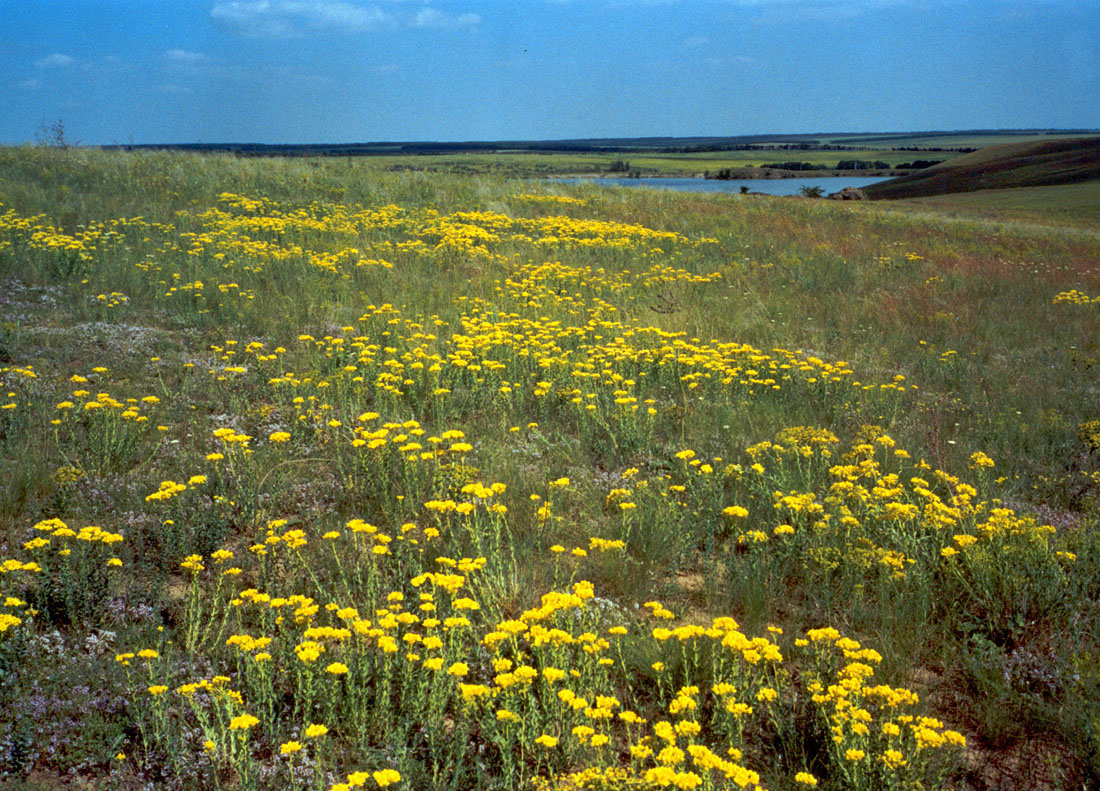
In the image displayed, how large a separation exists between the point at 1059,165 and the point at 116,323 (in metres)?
Result: 77.8

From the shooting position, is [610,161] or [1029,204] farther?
[610,161]

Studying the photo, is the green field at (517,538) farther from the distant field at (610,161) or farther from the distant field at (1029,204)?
the distant field at (610,161)

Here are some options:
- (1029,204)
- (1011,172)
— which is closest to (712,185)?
(1029,204)

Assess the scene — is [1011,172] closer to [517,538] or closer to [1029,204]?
[1029,204]

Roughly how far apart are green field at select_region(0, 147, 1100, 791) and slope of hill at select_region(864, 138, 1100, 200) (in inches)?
2377

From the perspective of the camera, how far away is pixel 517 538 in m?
4.52

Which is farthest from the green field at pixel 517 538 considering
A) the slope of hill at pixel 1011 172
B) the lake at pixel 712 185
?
the slope of hill at pixel 1011 172

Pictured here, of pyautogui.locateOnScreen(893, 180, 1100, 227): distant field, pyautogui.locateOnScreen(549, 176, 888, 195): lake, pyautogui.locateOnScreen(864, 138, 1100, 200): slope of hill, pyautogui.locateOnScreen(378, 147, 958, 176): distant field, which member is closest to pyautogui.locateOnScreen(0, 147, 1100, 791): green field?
pyautogui.locateOnScreen(549, 176, 888, 195): lake

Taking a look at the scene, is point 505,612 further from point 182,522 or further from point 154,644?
point 182,522

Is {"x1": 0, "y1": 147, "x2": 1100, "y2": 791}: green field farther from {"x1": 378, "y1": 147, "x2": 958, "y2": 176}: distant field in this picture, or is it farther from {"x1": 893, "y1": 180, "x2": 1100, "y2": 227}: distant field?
{"x1": 378, "y1": 147, "x2": 958, "y2": 176}: distant field

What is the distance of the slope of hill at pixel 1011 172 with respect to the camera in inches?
2391

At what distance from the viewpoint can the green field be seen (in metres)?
2.88

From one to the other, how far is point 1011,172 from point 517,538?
78.8 m

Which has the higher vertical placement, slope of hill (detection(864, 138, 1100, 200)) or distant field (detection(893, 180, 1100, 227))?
slope of hill (detection(864, 138, 1100, 200))
